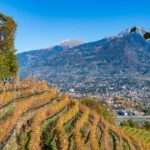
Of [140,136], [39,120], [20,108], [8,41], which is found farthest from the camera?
[140,136]

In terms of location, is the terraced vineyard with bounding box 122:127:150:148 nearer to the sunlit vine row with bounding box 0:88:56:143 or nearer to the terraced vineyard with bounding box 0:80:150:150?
the terraced vineyard with bounding box 0:80:150:150

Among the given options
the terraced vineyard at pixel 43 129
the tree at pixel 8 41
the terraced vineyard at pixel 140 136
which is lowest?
the terraced vineyard at pixel 140 136

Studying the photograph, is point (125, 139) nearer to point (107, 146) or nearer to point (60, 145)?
point (107, 146)

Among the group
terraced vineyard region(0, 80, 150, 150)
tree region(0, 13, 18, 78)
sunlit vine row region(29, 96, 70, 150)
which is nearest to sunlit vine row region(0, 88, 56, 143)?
terraced vineyard region(0, 80, 150, 150)

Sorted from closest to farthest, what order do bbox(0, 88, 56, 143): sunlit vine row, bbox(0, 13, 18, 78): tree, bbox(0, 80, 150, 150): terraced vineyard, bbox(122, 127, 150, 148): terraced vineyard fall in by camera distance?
bbox(0, 88, 56, 143): sunlit vine row, bbox(0, 80, 150, 150): terraced vineyard, bbox(122, 127, 150, 148): terraced vineyard, bbox(0, 13, 18, 78): tree

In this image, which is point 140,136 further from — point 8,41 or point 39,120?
point 39,120

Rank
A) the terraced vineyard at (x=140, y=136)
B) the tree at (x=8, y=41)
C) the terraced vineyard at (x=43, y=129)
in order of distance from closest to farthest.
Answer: the terraced vineyard at (x=43, y=129)
the terraced vineyard at (x=140, y=136)
the tree at (x=8, y=41)

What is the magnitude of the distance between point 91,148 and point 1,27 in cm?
3045

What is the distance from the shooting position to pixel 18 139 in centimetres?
2188

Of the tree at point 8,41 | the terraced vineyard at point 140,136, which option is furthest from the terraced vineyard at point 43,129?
the tree at point 8,41

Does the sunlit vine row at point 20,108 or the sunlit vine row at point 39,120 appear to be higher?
the sunlit vine row at point 20,108

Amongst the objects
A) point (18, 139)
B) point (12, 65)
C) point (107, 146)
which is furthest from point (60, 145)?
point (12, 65)

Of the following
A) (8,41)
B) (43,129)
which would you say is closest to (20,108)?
(43,129)

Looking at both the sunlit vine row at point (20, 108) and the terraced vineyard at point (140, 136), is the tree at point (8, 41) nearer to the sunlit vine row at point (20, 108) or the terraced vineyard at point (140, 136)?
the sunlit vine row at point (20, 108)
